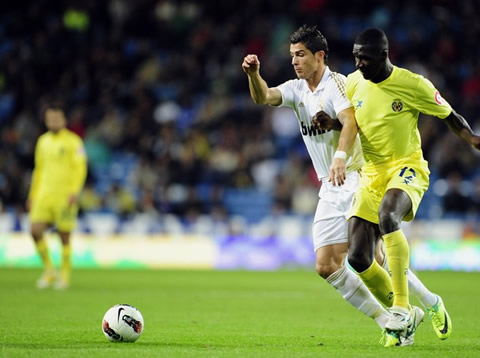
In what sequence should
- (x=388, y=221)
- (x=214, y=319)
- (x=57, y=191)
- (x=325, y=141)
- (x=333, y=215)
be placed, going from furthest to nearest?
1. (x=57, y=191)
2. (x=214, y=319)
3. (x=325, y=141)
4. (x=333, y=215)
5. (x=388, y=221)

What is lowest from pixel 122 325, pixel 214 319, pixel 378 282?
Answer: pixel 214 319

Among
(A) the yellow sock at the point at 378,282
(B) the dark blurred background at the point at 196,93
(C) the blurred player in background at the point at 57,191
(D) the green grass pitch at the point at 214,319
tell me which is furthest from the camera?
(B) the dark blurred background at the point at 196,93

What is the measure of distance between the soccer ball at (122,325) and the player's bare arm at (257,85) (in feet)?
6.83

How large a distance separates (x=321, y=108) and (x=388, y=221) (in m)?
1.31

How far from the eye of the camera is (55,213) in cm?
1392

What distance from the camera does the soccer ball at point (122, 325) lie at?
6.96 meters

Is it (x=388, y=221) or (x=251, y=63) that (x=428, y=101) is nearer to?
(x=388, y=221)

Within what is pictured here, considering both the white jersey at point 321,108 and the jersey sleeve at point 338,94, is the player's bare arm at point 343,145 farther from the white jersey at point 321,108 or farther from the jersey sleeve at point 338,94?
the white jersey at point 321,108

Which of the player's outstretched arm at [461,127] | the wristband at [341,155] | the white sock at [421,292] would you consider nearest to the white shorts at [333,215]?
the white sock at [421,292]

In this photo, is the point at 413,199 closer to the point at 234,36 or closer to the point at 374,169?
Answer: the point at 374,169

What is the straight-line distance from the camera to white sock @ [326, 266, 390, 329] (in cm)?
730

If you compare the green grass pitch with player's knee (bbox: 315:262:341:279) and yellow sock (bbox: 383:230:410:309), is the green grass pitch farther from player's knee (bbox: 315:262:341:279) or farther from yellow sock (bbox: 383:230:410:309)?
player's knee (bbox: 315:262:341:279)

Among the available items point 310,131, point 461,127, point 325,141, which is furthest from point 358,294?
point 461,127

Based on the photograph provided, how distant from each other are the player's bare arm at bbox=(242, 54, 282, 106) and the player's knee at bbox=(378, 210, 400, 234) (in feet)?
5.01
